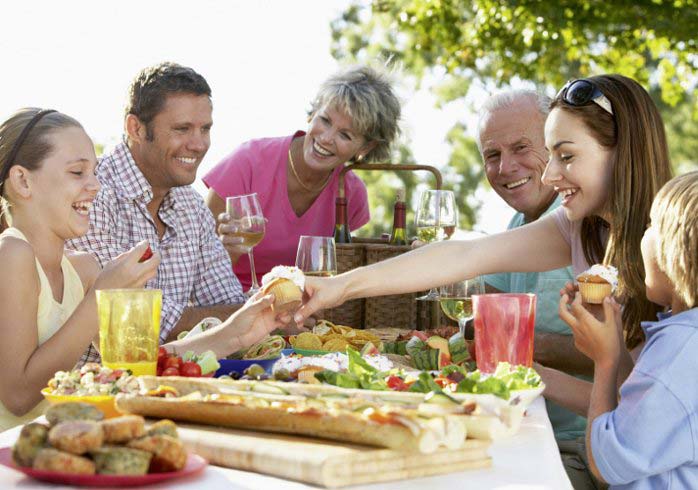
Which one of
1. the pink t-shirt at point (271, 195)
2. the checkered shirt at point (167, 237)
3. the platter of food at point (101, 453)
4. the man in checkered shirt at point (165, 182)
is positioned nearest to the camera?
the platter of food at point (101, 453)

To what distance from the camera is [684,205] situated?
2.55 meters

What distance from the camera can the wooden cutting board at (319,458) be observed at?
173 cm

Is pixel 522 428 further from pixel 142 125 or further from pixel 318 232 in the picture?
pixel 318 232

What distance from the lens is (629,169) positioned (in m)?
3.37

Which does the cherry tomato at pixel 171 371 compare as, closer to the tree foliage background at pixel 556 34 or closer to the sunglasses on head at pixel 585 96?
the sunglasses on head at pixel 585 96

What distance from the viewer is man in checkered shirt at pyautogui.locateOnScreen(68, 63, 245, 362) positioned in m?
4.86

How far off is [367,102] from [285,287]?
10.0 ft

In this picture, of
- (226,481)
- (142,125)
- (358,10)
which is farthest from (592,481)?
(358,10)

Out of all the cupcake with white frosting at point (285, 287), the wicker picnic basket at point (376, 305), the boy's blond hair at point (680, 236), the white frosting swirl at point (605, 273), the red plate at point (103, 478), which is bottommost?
the wicker picnic basket at point (376, 305)

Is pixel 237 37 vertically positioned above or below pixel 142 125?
above

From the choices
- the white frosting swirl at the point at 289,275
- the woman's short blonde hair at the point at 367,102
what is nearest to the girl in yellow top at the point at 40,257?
the white frosting swirl at the point at 289,275

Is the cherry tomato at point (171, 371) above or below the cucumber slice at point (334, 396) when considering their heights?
below

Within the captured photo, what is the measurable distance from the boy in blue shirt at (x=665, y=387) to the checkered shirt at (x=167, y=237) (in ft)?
7.95

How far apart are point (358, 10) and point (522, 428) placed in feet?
71.5
